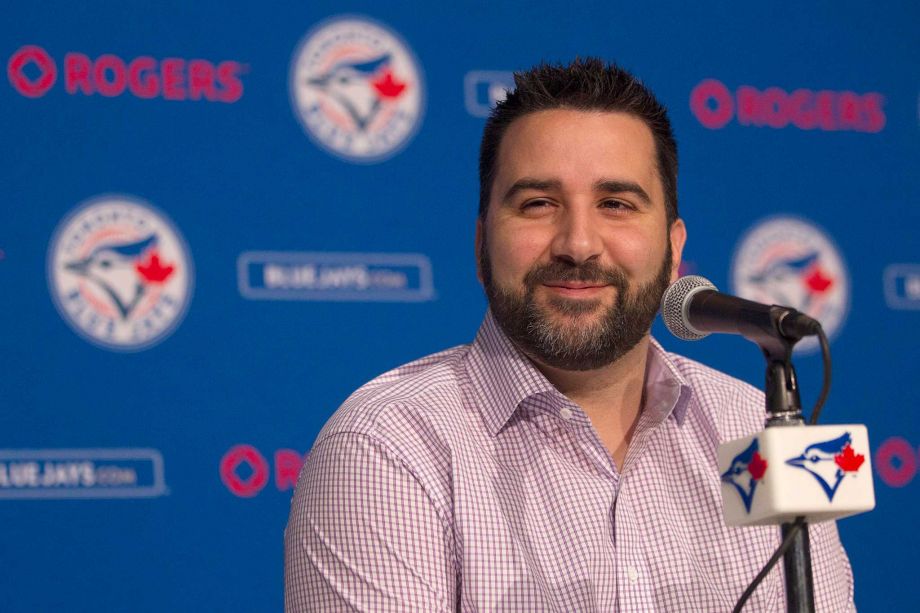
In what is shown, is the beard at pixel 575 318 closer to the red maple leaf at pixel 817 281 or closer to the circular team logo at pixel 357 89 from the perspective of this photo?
the circular team logo at pixel 357 89

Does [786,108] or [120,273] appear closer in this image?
[120,273]

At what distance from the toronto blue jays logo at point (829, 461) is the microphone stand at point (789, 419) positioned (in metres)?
0.04

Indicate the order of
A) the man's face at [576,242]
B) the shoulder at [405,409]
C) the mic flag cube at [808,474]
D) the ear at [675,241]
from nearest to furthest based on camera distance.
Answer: the mic flag cube at [808,474] < the shoulder at [405,409] < the man's face at [576,242] < the ear at [675,241]

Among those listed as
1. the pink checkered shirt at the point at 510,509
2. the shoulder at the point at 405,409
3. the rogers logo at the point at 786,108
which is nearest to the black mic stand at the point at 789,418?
the pink checkered shirt at the point at 510,509

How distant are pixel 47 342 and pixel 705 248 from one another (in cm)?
162

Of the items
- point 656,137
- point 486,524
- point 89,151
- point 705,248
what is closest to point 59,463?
point 89,151

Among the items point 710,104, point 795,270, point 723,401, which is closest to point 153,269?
point 723,401

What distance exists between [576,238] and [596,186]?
0.40 feet

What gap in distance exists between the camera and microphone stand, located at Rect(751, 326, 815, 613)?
1204mm

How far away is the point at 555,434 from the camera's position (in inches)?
77.0

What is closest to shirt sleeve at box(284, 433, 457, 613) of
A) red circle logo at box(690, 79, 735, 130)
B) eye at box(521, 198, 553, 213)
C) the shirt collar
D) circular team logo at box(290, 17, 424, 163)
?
the shirt collar

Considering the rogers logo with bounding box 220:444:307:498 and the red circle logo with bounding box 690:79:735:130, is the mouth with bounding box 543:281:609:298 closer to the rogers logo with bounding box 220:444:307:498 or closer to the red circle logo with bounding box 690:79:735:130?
the rogers logo with bounding box 220:444:307:498

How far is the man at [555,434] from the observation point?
1.76 m

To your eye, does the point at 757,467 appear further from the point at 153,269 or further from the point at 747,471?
the point at 153,269
